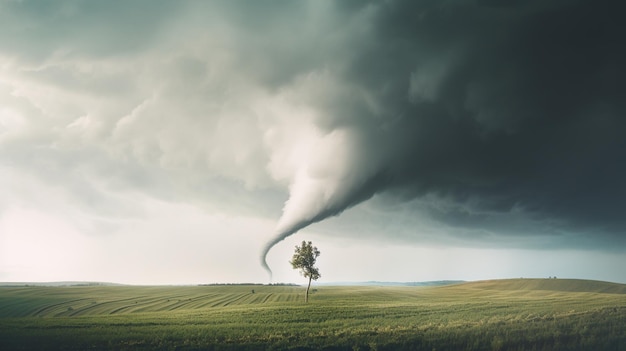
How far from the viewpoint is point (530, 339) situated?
19625 millimetres

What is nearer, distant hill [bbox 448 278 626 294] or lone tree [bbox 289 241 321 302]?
lone tree [bbox 289 241 321 302]

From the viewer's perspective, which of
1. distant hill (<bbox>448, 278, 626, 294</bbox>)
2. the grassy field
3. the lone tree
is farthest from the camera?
distant hill (<bbox>448, 278, 626, 294</bbox>)

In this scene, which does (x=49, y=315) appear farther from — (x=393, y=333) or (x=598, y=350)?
(x=598, y=350)

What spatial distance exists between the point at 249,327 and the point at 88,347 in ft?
34.8

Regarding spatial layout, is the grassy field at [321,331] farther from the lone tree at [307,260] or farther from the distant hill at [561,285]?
the distant hill at [561,285]

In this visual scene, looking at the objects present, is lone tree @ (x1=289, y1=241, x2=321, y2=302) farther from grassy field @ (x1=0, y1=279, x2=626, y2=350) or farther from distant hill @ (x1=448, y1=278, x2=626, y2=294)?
distant hill @ (x1=448, y1=278, x2=626, y2=294)

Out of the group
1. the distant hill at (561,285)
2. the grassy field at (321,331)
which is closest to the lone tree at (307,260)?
the grassy field at (321,331)

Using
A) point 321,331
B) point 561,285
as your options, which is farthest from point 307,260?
point 561,285

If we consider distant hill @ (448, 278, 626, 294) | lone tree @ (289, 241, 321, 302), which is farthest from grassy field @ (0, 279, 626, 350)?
distant hill @ (448, 278, 626, 294)

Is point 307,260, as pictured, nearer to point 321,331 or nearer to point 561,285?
point 321,331

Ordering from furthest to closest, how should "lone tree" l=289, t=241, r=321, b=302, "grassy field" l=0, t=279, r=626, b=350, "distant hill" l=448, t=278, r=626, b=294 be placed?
"distant hill" l=448, t=278, r=626, b=294
"lone tree" l=289, t=241, r=321, b=302
"grassy field" l=0, t=279, r=626, b=350

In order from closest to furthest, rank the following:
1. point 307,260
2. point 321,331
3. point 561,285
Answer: point 321,331 → point 307,260 → point 561,285

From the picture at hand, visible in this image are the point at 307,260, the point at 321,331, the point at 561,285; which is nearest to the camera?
the point at 321,331

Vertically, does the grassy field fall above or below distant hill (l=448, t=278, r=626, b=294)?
above
